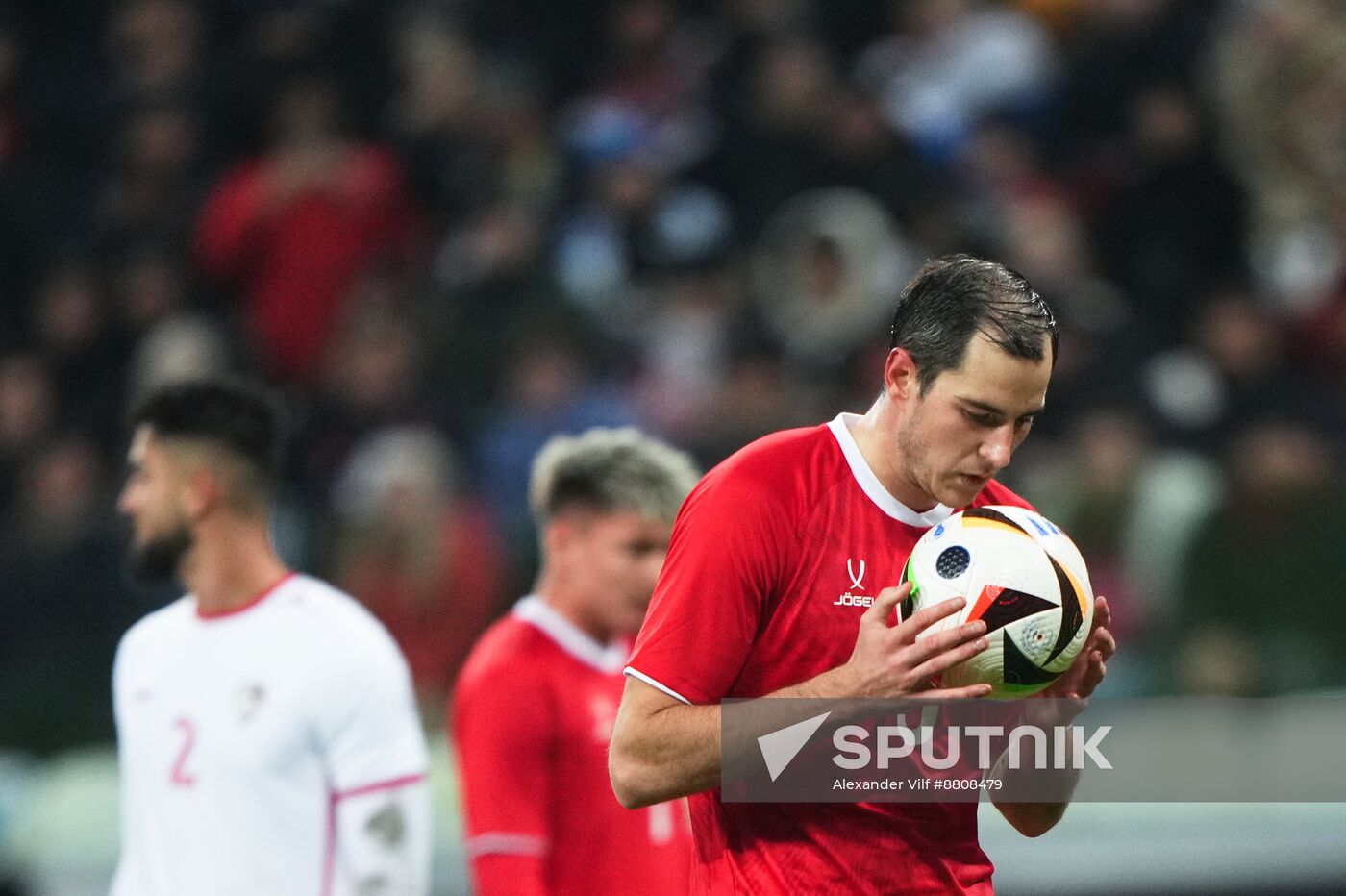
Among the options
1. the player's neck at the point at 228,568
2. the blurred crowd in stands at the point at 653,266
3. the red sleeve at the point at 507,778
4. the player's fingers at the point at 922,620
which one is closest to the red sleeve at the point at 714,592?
the player's fingers at the point at 922,620

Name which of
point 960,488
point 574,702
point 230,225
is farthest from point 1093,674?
point 230,225

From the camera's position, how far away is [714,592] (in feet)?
11.1

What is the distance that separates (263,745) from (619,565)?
1.01 m

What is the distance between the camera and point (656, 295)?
32.6 ft

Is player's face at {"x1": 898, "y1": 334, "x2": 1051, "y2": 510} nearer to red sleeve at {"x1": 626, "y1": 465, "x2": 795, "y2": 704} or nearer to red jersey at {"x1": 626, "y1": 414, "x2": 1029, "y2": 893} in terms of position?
red jersey at {"x1": 626, "y1": 414, "x2": 1029, "y2": 893}

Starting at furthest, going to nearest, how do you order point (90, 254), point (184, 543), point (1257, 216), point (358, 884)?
point (90, 254) → point (1257, 216) → point (184, 543) → point (358, 884)

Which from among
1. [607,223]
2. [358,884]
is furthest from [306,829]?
[607,223]

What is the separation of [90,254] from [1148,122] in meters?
6.15

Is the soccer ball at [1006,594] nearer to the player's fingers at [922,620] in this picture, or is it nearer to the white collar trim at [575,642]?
the player's fingers at [922,620]

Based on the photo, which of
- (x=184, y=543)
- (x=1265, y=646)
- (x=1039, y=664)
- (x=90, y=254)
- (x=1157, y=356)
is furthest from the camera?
(x=90, y=254)

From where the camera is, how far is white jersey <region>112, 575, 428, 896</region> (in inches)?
180

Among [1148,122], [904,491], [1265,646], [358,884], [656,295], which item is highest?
[1148,122]

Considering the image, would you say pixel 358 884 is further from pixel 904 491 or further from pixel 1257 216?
pixel 1257 216

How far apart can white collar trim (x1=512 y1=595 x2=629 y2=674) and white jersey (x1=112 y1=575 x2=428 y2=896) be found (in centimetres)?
38
